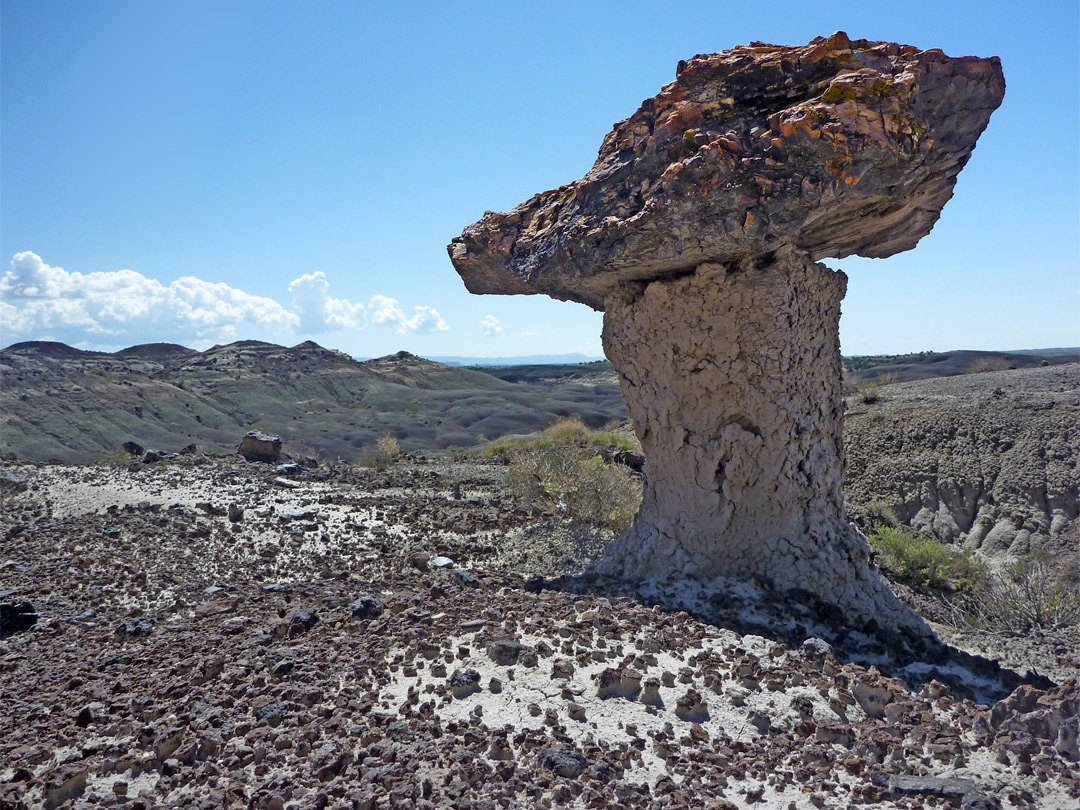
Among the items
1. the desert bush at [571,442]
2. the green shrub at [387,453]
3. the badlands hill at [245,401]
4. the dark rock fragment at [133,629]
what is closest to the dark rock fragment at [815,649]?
the dark rock fragment at [133,629]

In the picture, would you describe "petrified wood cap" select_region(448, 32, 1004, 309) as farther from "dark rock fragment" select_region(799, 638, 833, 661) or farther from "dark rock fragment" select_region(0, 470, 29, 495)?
"dark rock fragment" select_region(0, 470, 29, 495)

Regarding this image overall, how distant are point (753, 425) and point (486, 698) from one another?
296 centimetres

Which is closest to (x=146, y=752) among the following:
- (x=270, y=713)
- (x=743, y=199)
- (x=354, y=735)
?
(x=270, y=713)

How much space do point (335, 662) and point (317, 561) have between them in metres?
2.97

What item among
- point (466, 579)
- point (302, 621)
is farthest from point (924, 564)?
point (302, 621)

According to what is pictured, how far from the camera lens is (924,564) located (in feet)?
23.9

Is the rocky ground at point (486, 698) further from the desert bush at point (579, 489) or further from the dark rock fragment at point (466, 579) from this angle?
the desert bush at point (579, 489)

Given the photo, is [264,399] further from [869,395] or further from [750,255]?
[750,255]

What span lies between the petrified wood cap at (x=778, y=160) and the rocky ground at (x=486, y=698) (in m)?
2.50

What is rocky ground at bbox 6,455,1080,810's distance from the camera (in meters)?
2.86

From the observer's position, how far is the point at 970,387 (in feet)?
41.2

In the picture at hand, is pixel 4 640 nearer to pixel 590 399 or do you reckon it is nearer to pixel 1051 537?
pixel 1051 537

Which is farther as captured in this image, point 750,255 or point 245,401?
point 245,401

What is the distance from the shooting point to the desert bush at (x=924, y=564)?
7137 millimetres
